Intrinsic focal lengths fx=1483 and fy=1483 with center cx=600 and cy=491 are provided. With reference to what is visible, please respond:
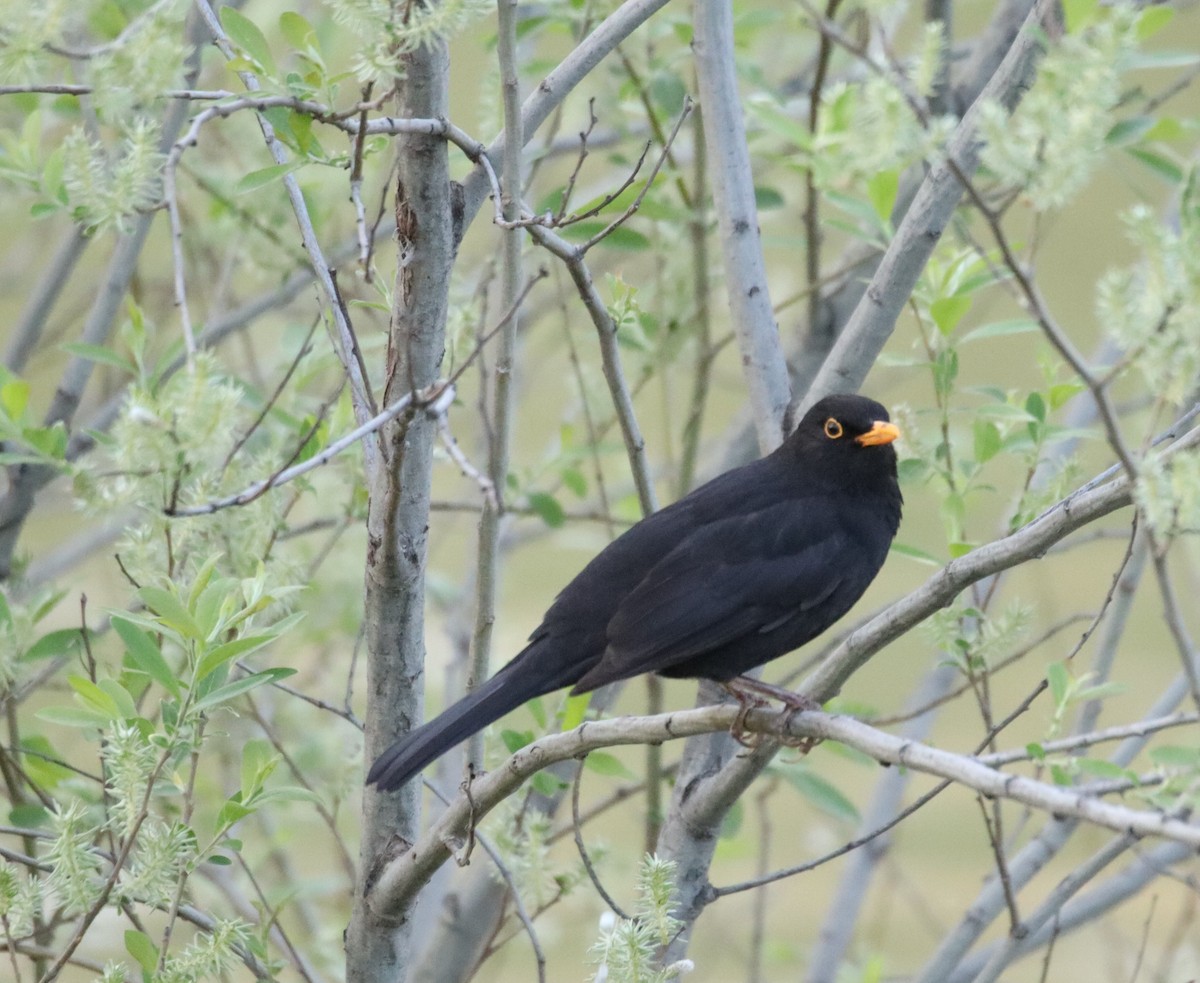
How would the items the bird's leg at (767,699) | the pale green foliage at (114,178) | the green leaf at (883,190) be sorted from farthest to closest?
the green leaf at (883,190)
the bird's leg at (767,699)
the pale green foliage at (114,178)

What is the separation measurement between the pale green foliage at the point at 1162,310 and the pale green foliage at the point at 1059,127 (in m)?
0.12

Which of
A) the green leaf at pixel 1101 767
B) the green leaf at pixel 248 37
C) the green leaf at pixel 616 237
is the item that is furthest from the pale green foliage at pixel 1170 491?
the green leaf at pixel 616 237

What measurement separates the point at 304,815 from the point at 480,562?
326 cm

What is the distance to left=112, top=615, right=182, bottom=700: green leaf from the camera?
2.77 metres

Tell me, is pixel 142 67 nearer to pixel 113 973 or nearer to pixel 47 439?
pixel 47 439

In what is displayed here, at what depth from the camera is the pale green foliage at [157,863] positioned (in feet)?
8.55

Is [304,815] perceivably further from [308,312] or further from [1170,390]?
[1170,390]

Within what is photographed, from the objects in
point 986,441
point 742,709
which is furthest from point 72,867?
point 986,441

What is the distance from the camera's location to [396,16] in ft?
7.27

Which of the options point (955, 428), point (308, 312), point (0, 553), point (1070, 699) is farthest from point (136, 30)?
point (308, 312)

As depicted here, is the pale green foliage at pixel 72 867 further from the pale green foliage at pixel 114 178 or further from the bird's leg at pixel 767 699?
the bird's leg at pixel 767 699

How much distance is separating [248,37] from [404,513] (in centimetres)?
97

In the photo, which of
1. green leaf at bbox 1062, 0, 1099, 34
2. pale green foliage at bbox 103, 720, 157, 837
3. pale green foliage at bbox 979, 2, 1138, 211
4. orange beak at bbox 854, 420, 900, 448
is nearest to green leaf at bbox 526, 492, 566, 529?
orange beak at bbox 854, 420, 900, 448

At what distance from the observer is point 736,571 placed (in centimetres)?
375
